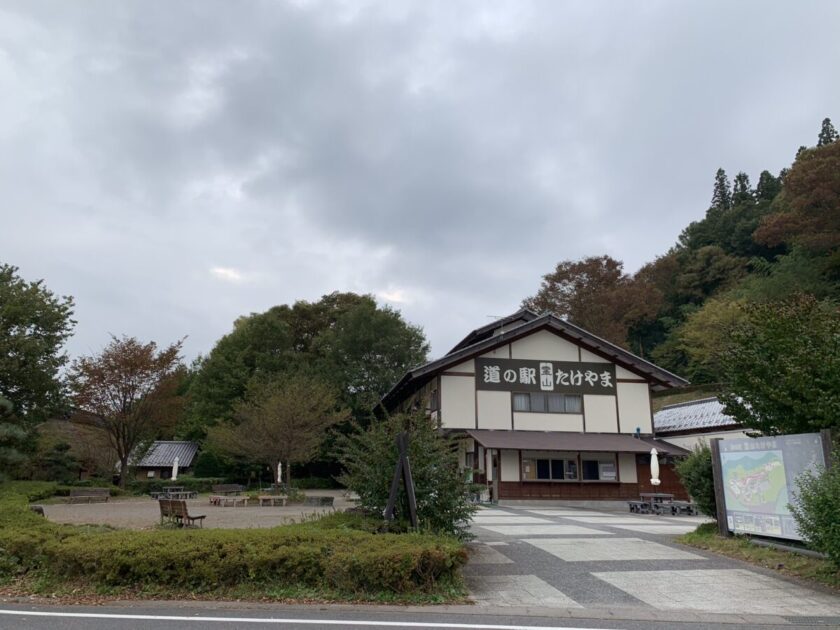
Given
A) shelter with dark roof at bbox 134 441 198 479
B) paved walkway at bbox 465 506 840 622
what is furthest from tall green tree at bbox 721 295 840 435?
shelter with dark roof at bbox 134 441 198 479

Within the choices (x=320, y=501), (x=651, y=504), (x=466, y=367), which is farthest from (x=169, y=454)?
(x=651, y=504)

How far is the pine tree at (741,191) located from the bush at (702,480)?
2147 inches

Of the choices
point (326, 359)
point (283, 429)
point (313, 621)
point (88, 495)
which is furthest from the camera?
point (326, 359)

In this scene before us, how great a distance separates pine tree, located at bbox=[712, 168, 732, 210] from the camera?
2599 inches

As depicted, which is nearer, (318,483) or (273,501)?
(273,501)

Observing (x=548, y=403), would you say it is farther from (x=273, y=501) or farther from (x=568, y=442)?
(x=273, y=501)

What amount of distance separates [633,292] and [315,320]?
23.7 m

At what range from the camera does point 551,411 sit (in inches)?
1045

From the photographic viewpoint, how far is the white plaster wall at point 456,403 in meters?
25.5

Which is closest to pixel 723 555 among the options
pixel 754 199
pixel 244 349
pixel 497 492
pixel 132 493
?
pixel 497 492

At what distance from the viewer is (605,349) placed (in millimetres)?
27266

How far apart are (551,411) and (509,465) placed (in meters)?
3.28

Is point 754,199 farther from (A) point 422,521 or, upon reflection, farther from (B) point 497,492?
(A) point 422,521

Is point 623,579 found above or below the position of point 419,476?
below
